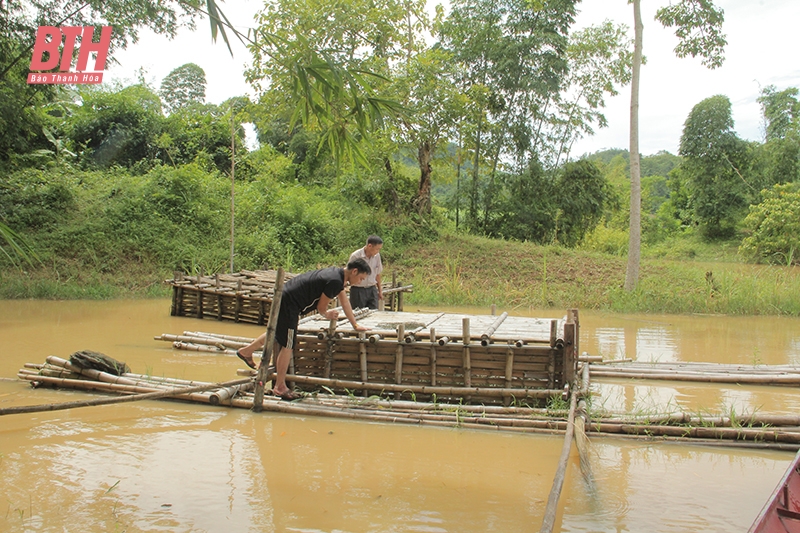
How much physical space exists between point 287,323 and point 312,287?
38 centimetres

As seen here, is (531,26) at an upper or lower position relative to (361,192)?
upper

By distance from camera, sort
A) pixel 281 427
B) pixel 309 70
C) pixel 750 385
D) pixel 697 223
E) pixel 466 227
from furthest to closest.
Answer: pixel 697 223 → pixel 466 227 → pixel 750 385 → pixel 281 427 → pixel 309 70

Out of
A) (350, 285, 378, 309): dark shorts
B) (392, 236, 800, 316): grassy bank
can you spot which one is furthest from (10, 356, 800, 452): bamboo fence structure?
(392, 236, 800, 316): grassy bank

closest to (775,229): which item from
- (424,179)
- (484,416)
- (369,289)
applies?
(424,179)

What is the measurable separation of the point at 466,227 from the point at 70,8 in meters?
12.9

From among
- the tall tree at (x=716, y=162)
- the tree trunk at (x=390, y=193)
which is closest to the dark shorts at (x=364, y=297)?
the tree trunk at (x=390, y=193)

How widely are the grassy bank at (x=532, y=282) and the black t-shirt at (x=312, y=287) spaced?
756cm

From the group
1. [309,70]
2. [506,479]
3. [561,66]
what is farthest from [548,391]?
[561,66]

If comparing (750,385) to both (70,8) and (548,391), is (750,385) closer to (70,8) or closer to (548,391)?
(548,391)

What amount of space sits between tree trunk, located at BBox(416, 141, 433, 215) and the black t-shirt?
490 inches

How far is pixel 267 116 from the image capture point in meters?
17.1

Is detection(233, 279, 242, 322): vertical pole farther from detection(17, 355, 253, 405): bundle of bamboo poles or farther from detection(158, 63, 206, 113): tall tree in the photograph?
detection(158, 63, 206, 113): tall tree

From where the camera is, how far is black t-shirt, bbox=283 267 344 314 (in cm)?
535

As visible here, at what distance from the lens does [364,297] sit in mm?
7488
